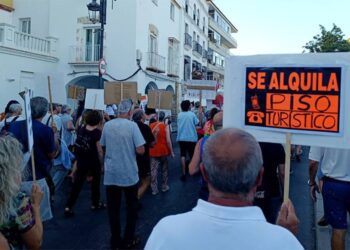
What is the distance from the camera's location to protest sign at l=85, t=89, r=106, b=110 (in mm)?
10109

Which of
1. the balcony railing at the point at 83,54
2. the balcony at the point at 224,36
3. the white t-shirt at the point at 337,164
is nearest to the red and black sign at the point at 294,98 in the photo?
the white t-shirt at the point at 337,164

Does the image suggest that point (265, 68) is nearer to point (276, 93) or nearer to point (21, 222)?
point (276, 93)

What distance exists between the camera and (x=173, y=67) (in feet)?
100

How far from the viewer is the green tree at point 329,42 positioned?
2325 centimetres

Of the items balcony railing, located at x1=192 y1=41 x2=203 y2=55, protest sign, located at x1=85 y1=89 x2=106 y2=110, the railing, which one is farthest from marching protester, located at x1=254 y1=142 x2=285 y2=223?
balcony railing, located at x1=192 y1=41 x2=203 y2=55

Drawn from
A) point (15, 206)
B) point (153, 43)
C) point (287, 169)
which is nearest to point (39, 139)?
point (15, 206)

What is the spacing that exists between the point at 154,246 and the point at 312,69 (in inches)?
64.0

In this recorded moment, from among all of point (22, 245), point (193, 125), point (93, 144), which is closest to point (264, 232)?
point (22, 245)

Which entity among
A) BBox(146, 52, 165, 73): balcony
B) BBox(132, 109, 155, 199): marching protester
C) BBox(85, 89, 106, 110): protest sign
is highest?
BBox(146, 52, 165, 73): balcony

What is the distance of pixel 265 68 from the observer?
2.81 m

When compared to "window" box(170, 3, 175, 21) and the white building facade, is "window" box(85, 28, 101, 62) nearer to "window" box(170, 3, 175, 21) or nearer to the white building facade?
the white building facade

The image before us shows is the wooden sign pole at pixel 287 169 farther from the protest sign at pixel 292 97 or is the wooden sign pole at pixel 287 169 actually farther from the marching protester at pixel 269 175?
the marching protester at pixel 269 175

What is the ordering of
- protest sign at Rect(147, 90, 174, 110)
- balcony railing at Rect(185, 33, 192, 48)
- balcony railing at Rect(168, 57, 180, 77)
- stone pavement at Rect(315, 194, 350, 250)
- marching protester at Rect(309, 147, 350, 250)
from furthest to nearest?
balcony railing at Rect(185, 33, 192, 48) < balcony railing at Rect(168, 57, 180, 77) < protest sign at Rect(147, 90, 174, 110) < stone pavement at Rect(315, 194, 350, 250) < marching protester at Rect(309, 147, 350, 250)

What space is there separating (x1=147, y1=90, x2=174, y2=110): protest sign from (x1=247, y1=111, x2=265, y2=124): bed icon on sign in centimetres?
730
